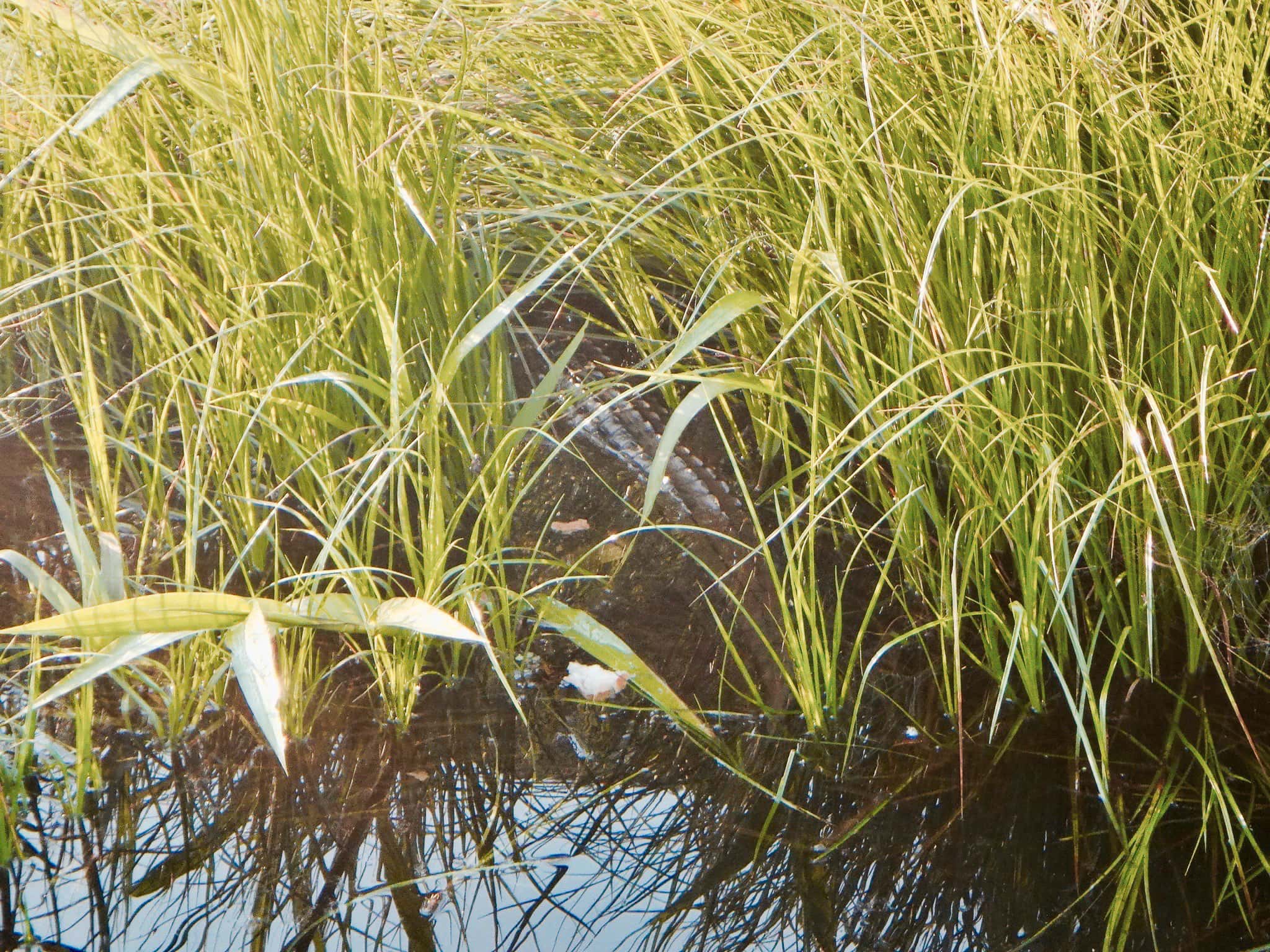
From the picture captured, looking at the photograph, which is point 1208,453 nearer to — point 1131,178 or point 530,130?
point 1131,178

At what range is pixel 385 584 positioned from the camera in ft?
4.40

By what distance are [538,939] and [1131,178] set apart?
3.63 feet

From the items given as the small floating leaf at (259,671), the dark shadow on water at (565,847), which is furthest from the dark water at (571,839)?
the small floating leaf at (259,671)

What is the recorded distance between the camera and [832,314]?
56.0 inches

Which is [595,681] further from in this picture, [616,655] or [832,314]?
[832,314]

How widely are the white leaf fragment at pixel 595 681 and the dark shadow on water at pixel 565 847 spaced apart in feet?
0.16

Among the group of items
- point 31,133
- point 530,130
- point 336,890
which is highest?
point 31,133

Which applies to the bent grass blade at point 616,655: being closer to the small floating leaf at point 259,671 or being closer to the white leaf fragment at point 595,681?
the white leaf fragment at point 595,681

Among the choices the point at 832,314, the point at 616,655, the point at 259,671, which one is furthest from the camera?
the point at 832,314

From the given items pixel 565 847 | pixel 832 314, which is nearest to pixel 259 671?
pixel 565 847

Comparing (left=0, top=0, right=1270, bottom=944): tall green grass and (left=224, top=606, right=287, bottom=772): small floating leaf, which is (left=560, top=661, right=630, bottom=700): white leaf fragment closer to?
(left=0, top=0, right=1270, bottom=944): tall green grass

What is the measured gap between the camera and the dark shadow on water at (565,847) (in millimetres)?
988

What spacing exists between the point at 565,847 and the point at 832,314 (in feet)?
2.40

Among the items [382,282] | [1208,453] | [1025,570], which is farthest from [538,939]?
[1208,453]
